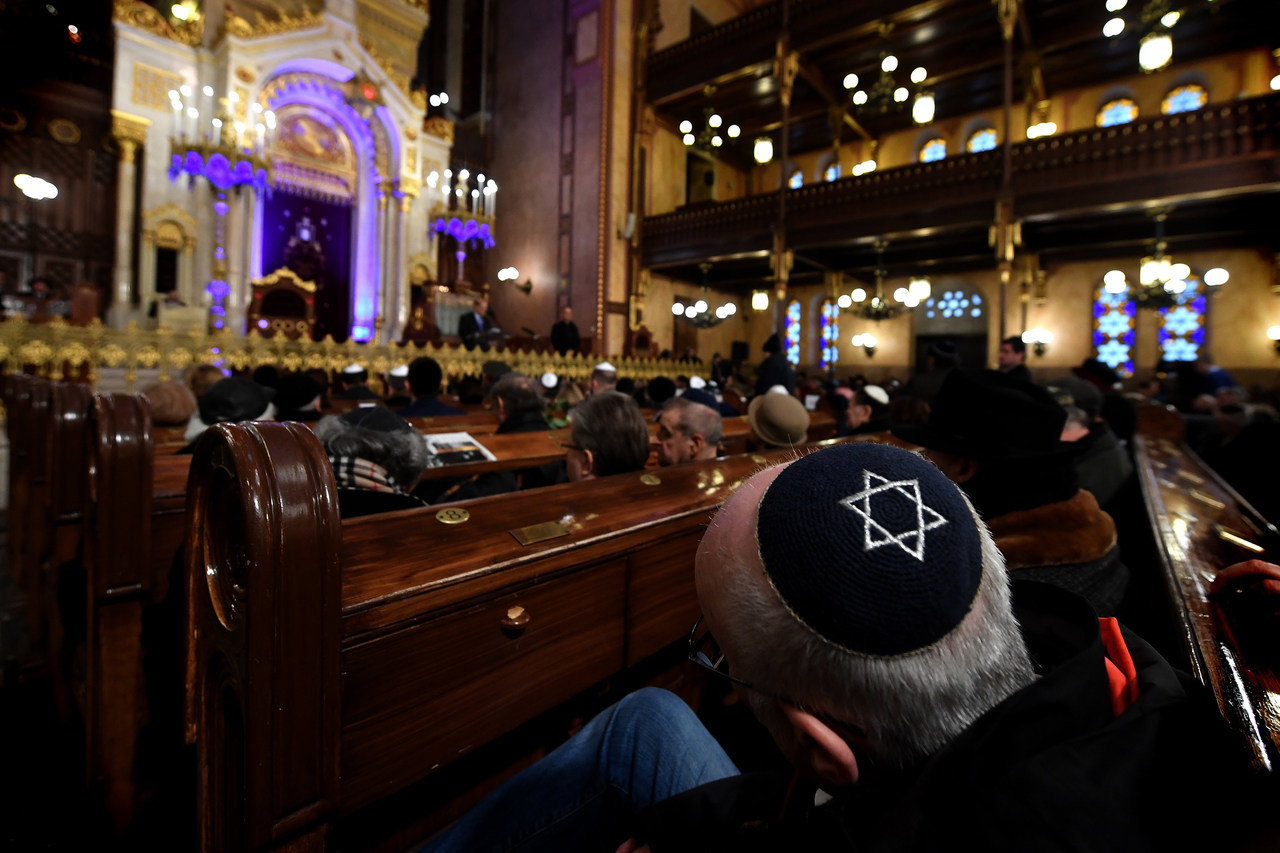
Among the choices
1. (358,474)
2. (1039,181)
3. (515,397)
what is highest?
(1039,181)

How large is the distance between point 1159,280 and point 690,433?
1133 cm

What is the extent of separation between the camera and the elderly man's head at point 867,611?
513 millimetres

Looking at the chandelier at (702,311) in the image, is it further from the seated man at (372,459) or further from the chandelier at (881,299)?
the seated man at (372,459)

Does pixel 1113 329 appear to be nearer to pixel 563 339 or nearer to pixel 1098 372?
pixel 1098 372

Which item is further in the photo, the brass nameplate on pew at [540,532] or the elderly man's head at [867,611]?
the brass nameplate on pew at [540,532]

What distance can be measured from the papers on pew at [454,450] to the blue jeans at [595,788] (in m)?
1.74

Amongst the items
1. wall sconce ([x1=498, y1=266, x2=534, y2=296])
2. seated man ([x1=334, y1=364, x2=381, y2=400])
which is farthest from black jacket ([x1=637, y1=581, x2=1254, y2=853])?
wall sconce ([x1=498, y1=266, x2=534, y2=296])

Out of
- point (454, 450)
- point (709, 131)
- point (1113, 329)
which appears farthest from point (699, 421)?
point (1113, 329)

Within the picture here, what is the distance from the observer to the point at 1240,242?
10773mm

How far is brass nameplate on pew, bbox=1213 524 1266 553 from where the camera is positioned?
5.41 ft

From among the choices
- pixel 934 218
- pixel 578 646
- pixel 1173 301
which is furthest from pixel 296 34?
pixel 1173 301

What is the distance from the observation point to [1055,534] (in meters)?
1.56

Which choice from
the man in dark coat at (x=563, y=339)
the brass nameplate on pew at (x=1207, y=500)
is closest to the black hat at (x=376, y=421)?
the brass nameplate on pew at (x=1207, y=500)

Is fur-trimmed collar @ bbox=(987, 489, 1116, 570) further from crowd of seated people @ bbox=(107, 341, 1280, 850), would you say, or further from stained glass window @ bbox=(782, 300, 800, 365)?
stained glass window @ bbox=(782, 300, 800, 365)
